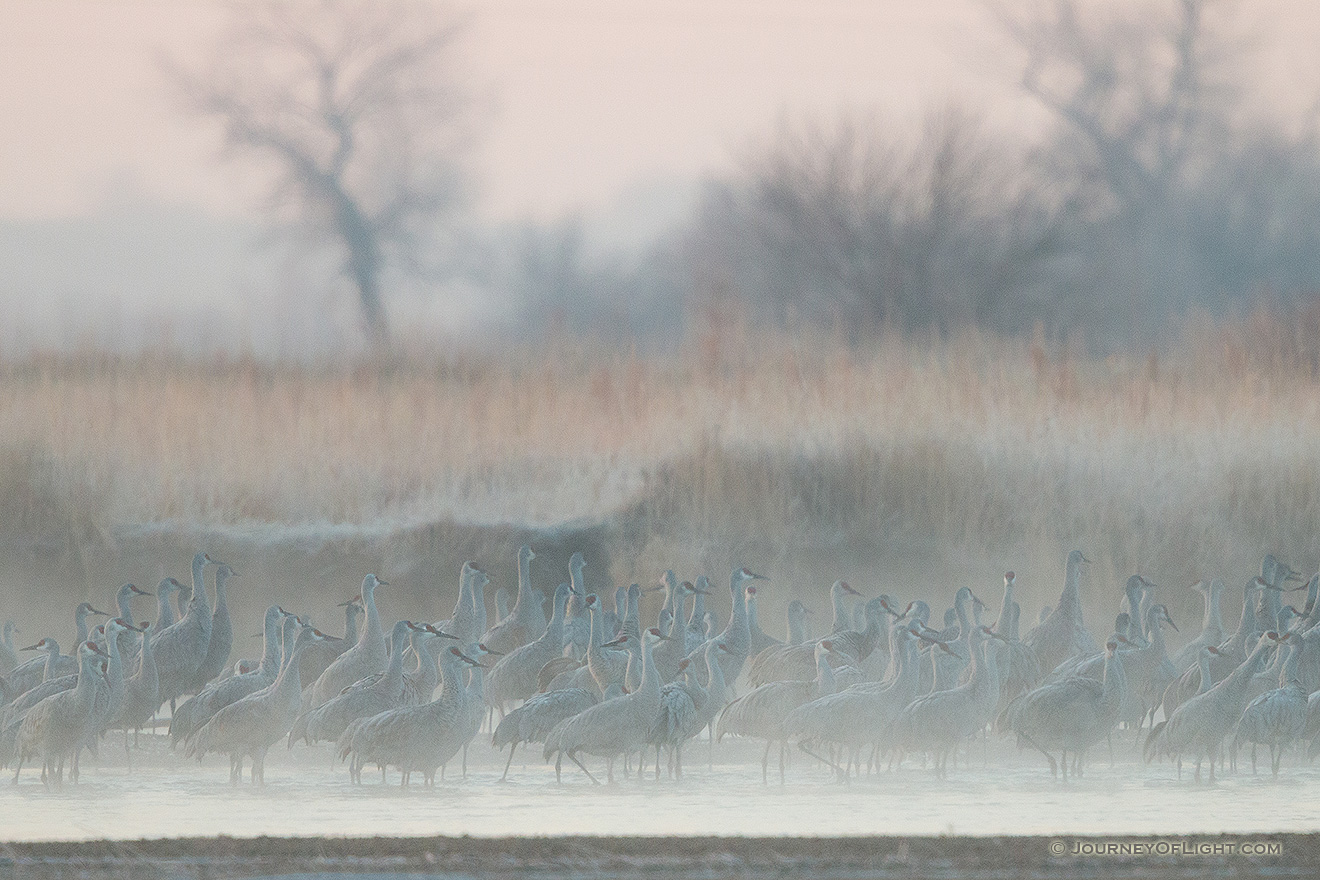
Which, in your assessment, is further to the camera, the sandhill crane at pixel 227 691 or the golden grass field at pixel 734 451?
the golden grass field at pixel 734 451

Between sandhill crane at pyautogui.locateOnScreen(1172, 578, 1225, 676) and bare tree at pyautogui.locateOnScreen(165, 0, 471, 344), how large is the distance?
9.55 feet

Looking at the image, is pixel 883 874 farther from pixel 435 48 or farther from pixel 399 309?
pixel 435 48

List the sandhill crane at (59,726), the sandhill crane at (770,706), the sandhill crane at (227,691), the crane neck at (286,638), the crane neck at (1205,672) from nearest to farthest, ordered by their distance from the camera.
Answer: the sandhill crane at (59,726)
the sandhill crane at (770,706)
the sandhill crane at (227,691)
the crane neck at (1205,672)
the crane neck at (286,638)

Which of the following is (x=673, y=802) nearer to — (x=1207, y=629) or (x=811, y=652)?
(x=811, y=652)

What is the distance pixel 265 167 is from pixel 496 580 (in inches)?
63.7

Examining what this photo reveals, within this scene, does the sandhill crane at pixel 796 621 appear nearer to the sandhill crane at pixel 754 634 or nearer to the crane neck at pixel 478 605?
the sandhill crane at pixel 754 634

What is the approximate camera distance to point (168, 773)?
4.93 metres

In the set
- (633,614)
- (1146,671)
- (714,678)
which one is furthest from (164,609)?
(1146,671)

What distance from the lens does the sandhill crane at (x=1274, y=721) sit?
496 centimetres

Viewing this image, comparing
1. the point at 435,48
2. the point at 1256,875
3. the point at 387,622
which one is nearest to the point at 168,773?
the point at 387,622

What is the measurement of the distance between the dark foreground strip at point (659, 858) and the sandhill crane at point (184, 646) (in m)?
1.40

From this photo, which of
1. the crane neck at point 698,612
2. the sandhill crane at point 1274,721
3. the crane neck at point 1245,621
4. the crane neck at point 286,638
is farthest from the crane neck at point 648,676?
the crane neck at point 1245,621

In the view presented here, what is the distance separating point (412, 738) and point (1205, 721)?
234 centimetres

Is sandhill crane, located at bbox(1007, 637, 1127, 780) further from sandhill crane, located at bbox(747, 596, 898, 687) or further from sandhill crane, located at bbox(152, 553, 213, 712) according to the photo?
sandhill crane, located at bbox(152, 553, 213, 712)
